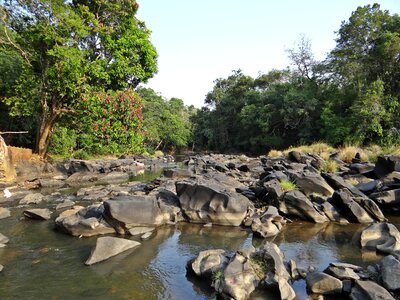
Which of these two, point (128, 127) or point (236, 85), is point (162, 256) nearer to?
point (128, 127)

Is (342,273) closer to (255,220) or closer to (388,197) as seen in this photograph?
(255,220)

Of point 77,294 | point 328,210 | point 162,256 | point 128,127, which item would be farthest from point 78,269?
point 128,127

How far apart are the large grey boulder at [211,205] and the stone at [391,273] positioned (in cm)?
402

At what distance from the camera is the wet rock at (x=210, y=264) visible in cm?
533

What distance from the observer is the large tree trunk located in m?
18.9

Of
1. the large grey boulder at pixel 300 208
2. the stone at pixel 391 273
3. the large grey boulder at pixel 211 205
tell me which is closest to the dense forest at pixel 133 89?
the large grey boulder at pixel 211 205

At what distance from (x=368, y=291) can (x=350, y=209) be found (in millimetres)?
4672

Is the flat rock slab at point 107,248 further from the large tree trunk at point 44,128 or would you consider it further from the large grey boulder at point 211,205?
the large tree trunk at point 44,128

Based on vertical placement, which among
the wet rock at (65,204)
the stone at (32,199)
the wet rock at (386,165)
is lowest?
the stone at (32,199)

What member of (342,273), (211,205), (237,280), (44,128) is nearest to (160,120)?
(44,128)

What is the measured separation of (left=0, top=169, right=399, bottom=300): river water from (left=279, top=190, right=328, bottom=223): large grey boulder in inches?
12.1

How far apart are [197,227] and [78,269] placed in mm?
3361

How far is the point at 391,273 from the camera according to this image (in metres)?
4.70

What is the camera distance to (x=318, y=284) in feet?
15.9
